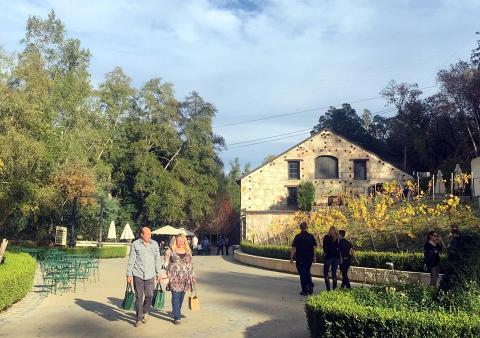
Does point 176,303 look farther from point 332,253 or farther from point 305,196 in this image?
point 305,196

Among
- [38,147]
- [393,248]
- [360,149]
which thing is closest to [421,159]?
[360,149]

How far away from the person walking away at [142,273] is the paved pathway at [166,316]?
29cm

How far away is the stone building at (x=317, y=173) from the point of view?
132ft

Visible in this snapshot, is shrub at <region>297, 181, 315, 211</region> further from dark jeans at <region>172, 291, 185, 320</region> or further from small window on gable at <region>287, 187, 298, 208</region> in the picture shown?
dark jeans at <region>172, 291, 185, 320</region>

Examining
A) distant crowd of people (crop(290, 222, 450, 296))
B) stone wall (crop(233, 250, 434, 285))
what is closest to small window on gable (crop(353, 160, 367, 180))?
stone wall (crop(233, 250, 434, 285))

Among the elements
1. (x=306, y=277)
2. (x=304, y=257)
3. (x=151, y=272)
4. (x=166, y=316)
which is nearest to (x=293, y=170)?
(x=304, y=257)

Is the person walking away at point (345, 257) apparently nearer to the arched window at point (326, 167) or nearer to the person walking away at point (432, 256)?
the person walking away at point (432, 256)

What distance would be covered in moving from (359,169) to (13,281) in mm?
34455

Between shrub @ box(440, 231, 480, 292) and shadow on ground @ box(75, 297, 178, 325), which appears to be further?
shadow on ground @ box(75, 297, 178, 325)

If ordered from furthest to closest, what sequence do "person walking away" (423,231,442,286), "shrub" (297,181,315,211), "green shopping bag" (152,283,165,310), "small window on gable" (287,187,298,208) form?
"small window on gable" (287,187,298,208), "shrub" (297,181,315,211), "person walking away" (423,231,442,286), "green shopping bag" (152,283,165,310)

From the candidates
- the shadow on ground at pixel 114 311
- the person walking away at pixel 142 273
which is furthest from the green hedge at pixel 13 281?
the person walking away at pixel 142 273

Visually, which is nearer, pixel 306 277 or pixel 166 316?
pixel 166 316

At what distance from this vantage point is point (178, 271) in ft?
27.9

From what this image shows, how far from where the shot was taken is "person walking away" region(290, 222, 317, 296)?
11.9m
